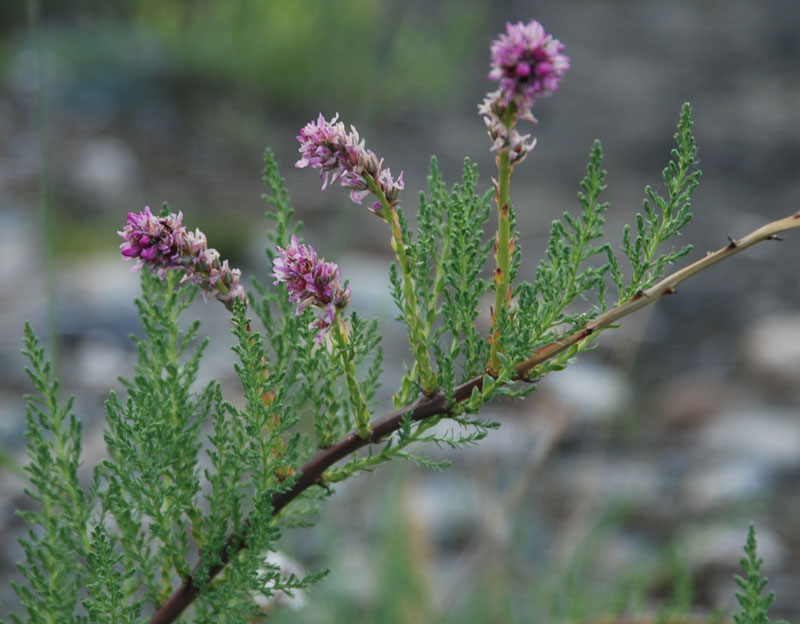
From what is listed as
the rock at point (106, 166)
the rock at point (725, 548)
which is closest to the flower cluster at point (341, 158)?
the rock at point (725, 548)

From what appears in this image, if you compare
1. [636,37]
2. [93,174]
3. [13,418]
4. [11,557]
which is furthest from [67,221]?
[636,37]

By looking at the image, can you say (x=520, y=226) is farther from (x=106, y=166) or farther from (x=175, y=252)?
(x=175, y=252)

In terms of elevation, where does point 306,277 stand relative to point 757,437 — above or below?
below

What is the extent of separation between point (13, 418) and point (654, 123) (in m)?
3.65

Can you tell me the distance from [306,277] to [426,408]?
0.30 feet

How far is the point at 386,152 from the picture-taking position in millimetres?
4574

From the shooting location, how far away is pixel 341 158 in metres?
0.41

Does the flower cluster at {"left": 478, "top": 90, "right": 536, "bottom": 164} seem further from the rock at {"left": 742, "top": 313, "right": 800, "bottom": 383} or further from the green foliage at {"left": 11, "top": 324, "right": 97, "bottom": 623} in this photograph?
the rock at {"left": 742, "top": 313, "right": 800, "bottom": 383}

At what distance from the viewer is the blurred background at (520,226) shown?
5.11ft

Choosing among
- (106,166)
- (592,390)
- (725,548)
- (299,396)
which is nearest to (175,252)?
(299,396)

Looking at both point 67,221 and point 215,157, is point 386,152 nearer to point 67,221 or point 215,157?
point 215,157

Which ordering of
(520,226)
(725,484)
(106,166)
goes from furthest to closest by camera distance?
(106,166) < (520,226) < (725,484)

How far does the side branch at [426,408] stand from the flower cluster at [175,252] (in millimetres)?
92

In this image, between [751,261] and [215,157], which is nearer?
[751,261]
